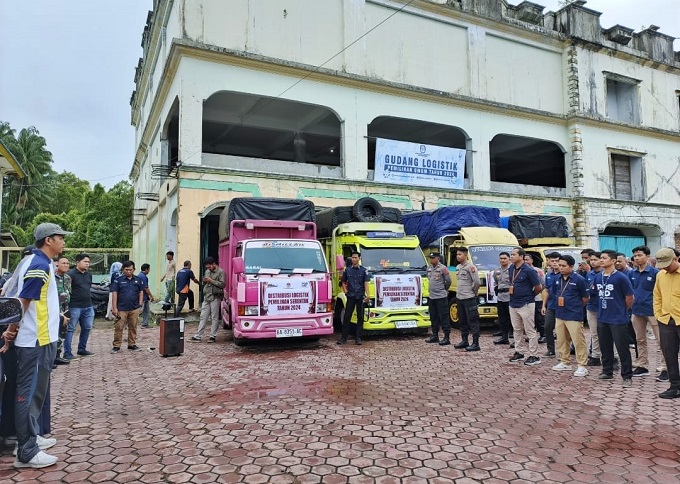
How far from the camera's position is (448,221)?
505 inches

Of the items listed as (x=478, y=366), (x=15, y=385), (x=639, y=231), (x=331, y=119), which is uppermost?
(x=331, y=119)

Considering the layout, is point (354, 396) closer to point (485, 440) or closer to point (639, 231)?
point (485, 440)

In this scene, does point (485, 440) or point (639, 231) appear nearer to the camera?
point (485, 440)

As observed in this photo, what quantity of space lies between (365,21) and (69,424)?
16.5 meters

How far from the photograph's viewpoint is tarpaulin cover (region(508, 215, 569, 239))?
14219mm

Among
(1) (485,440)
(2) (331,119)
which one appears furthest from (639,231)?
(1) (485,440)

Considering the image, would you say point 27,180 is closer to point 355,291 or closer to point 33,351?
point 355,291

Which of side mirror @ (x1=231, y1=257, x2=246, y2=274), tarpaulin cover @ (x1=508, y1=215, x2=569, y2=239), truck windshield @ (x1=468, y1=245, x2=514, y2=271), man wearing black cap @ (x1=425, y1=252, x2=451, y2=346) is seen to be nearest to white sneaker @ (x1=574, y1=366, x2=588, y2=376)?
man wearing black cap @ (x1=425, y1=252, x2=451, y2=346)

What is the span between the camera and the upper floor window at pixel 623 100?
2244 centimetres

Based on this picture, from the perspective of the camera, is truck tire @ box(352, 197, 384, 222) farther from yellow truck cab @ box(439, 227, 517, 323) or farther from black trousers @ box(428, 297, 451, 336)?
black trousers @ box(428, 297, 451, 336)

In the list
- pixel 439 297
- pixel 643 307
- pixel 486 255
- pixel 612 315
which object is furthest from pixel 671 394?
pixel 486 255

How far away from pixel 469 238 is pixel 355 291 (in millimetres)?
4087

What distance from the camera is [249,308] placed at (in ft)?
27.7

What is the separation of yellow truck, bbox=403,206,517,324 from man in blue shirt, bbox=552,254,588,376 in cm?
365
